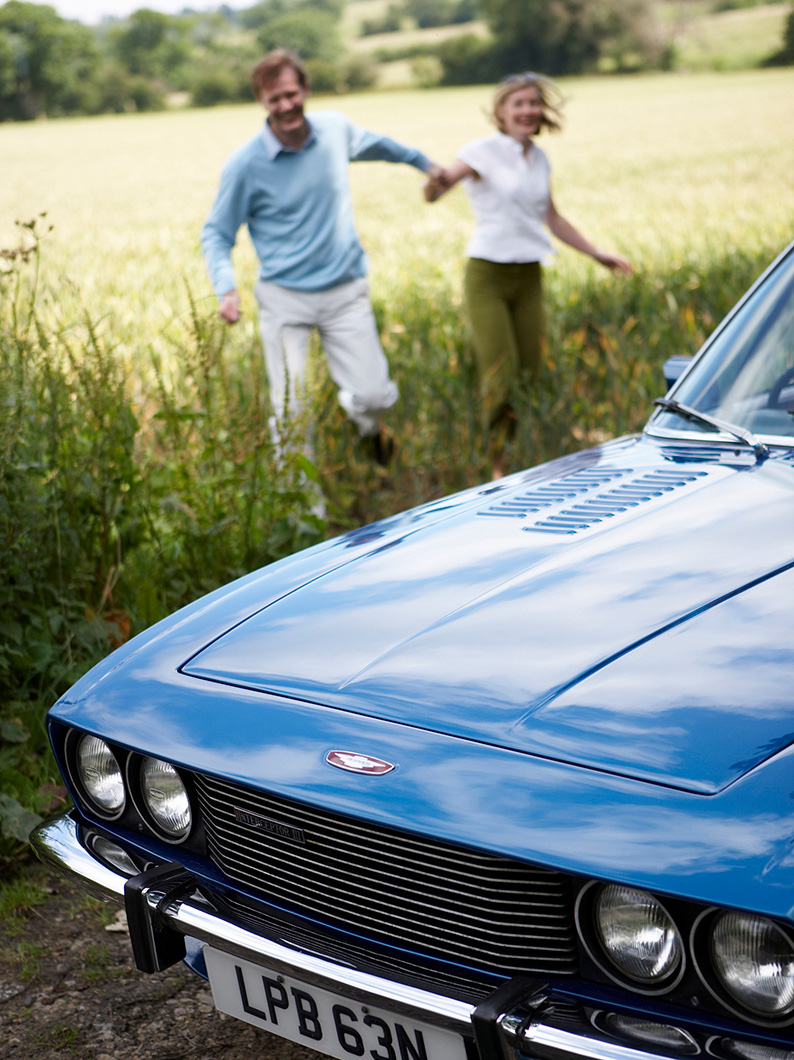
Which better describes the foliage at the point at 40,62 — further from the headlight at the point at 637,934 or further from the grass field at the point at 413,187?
the headlight at the point at 637,934

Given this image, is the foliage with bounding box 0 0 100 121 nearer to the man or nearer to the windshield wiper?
the man

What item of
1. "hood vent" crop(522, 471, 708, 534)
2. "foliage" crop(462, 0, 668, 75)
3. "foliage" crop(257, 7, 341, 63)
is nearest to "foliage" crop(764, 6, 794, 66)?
"foliage" crop(462, 0, 668, 75)

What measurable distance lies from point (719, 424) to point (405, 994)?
5.31ft

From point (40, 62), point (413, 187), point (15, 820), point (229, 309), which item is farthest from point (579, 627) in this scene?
point (40, 62)

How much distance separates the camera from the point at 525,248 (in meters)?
5.91

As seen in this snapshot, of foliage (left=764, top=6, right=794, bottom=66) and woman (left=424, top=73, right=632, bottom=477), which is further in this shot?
foliage (left=764, top=6, right=794, bottom=66)

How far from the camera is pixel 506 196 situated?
5.86 meters

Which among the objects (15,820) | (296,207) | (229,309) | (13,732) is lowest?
(15,820)

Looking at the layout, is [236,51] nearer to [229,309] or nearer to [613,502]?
[229,309]

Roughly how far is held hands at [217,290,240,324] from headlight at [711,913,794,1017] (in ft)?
12.1

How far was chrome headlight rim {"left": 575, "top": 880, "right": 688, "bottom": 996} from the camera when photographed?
1475 mm

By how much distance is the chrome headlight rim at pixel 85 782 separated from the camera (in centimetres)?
214

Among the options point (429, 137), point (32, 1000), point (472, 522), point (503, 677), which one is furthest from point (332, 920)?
point (429, 137)

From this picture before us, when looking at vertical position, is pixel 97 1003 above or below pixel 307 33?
below
